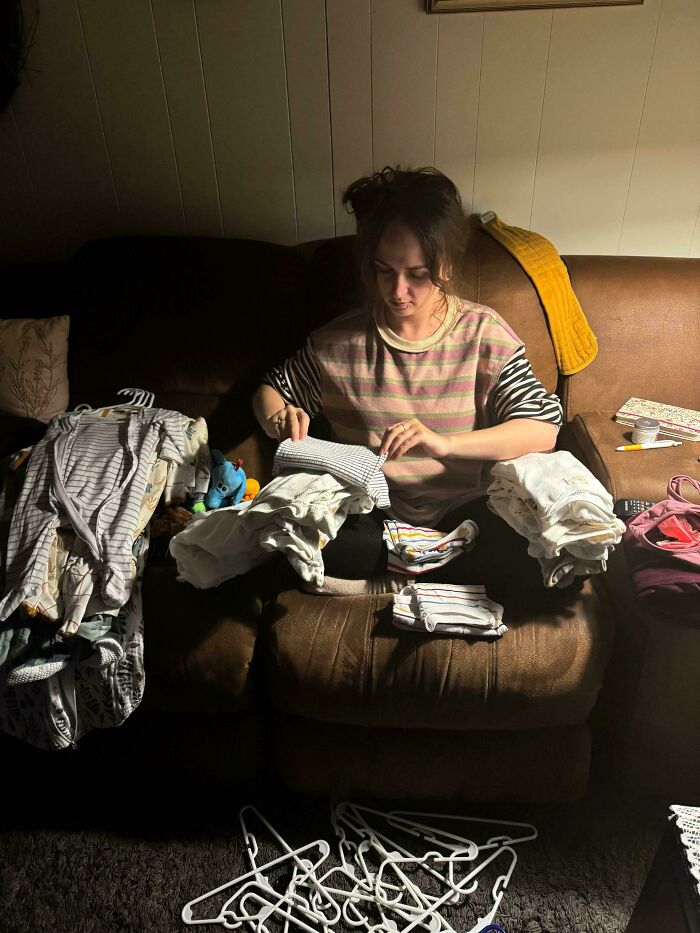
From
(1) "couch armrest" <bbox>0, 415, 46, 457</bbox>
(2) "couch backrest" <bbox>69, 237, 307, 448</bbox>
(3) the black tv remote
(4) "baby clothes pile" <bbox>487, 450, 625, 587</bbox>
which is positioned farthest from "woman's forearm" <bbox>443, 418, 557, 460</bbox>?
A: (1) "couch armrest" <bbox>0, 415, 46, 457</bbox>

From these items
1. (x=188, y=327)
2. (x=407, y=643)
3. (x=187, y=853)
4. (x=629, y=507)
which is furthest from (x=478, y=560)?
(x=188, y=327)

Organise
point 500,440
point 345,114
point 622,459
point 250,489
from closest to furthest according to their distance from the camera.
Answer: point 500,440 → point 622,459 → point 250,489 → point 345,114

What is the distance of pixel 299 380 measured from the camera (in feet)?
4.86

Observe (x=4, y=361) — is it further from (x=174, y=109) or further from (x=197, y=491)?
(x=174, y=109)

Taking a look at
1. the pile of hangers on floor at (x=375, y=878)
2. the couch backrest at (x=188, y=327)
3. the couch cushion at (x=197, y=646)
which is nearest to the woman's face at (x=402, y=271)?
the couch backrest at (x=188, y=327)

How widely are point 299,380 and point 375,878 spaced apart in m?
1.01

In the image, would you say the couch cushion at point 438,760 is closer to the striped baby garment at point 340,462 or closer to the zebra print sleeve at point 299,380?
the striped baby garment at point 340,462

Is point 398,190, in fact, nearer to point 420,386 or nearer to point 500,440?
point 420,386

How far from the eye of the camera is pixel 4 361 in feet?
5.49

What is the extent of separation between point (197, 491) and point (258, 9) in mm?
1235

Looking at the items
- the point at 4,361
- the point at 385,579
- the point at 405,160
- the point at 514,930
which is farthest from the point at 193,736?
the point at 405,160

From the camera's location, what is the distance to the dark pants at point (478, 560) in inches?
47.1

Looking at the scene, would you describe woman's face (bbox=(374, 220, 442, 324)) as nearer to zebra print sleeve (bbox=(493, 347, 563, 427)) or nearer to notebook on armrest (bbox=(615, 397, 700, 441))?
zebra print sleeve (bbox=(493, 347, 563, 427))

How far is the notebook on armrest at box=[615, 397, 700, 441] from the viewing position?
1.54m
